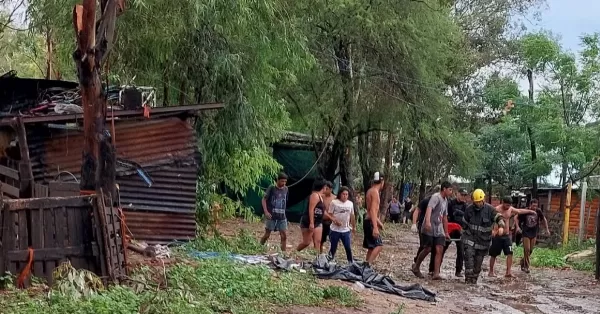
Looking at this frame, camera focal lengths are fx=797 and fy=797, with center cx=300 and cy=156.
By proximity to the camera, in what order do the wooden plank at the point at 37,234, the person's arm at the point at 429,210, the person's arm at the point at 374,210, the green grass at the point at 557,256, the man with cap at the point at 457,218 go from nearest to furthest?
1. the wooden plank at the point at 37,234
2. the person's arm at the point at 374,210
3. the person's arm at the point at 429,210
4. the man with cap at the point at 457,218
5. the green grass at the point at 557,256

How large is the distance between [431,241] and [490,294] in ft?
5.26

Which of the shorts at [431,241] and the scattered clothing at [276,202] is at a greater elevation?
the scattered clothing at [276,202]

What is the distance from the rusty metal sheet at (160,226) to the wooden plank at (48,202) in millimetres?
4169

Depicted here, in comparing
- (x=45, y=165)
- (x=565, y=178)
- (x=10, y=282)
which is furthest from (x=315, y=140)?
Result: (x=10, y=282)

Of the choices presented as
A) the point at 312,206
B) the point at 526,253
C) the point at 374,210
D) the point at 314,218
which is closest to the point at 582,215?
the point at 526,253

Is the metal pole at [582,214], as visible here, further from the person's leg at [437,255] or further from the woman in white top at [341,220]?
the woman in white top at [341,220]

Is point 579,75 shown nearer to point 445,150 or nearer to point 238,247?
point 445,150

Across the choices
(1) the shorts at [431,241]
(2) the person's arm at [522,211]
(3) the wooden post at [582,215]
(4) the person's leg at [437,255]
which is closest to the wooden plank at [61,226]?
(1) the shorts at [431,241]

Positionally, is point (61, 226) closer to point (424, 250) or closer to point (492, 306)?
point (492, 306)

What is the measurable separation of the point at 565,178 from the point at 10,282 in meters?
21.9

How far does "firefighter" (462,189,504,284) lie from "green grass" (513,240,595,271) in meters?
5.70

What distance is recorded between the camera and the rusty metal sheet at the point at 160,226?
44.2 feet

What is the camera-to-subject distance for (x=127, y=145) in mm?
13367

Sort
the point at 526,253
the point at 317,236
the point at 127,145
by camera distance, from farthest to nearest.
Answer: the point at 526,253, the point at 317,236, the point at 127,145
